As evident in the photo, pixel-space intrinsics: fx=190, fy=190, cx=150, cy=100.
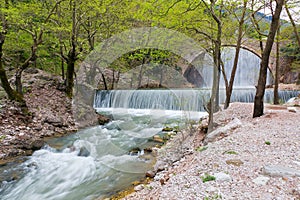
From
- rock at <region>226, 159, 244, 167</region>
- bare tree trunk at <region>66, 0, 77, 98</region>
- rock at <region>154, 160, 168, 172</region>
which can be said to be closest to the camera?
rock at <region>226, 159, 244, 167</region>

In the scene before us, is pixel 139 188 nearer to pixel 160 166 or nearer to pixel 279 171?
pixel 160 166

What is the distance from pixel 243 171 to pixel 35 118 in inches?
240

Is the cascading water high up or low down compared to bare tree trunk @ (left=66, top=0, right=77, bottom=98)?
down

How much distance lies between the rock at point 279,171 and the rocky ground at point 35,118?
4829mm

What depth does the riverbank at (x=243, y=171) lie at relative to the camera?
187 centimetres

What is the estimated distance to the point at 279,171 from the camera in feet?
6.73

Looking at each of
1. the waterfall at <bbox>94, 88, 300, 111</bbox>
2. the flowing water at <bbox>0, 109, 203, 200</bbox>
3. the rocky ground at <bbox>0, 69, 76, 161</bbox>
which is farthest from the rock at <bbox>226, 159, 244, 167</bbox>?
the waterfall at <bbox>94, 88, 300, 111</bbox>

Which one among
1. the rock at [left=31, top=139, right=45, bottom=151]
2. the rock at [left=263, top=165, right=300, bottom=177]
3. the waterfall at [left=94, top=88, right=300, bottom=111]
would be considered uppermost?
the waterfall at [left=94, top=88, right=300, bottom=111]

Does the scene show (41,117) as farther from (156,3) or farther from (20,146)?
(156,3)

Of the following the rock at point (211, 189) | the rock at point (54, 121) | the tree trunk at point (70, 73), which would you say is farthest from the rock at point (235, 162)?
the tree trunk at point (70, 73)

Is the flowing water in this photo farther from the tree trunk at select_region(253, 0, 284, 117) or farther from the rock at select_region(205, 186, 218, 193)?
the tree trunk at select_region(253, 0, 284, 117)

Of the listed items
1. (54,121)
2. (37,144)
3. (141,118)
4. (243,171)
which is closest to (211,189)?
(243,171)

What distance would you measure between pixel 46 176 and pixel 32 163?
568mm

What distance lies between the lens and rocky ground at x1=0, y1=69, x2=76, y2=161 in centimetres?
472
